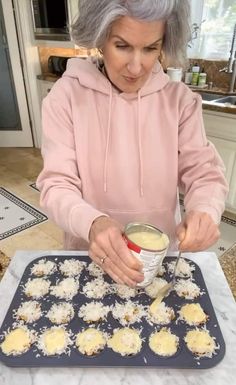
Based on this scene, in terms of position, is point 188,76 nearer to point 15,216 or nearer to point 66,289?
point 15,216

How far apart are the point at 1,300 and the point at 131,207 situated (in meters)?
0.40

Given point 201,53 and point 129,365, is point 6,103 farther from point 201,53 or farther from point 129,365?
point 129,365

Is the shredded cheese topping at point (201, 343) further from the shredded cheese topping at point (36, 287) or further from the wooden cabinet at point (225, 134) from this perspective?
the wooden cabinet at point (225, 134)

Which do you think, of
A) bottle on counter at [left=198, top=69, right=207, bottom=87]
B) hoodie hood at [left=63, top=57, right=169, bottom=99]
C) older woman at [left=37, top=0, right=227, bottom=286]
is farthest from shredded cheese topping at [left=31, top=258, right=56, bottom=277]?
bottle on counter at [left=198, top=69, right=207, bottom=87]

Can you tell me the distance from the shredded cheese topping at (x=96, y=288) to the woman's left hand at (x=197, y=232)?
213mm

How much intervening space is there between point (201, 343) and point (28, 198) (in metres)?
2.29

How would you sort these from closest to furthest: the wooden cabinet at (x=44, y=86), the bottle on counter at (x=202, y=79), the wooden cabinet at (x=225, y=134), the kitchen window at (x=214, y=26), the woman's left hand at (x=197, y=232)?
the woman's left hand at (x=197, y=232) < the wooden cabinet at (x=225, y=134) < the kitchen window at (x=214, y=26) < the bottle on counter at (x=202, y=79) < the wooden cabinet at (x=44, y=86)

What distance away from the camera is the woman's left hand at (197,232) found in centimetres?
66

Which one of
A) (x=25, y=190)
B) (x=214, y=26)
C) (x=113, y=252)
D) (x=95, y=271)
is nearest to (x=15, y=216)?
(x=25, y=190)

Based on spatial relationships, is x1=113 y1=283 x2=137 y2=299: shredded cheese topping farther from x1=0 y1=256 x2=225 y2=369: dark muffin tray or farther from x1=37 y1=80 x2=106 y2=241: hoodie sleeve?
x1=37 y1=80 x2=106 y2=241: hoodie sleeve

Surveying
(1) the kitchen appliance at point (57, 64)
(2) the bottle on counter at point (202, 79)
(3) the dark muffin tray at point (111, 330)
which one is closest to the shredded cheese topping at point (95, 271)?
(3) the dark muffin tray at point (111, 330)

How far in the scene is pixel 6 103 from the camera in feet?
11.7

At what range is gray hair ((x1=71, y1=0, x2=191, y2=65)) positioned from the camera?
64 cm

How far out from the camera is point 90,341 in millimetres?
612
